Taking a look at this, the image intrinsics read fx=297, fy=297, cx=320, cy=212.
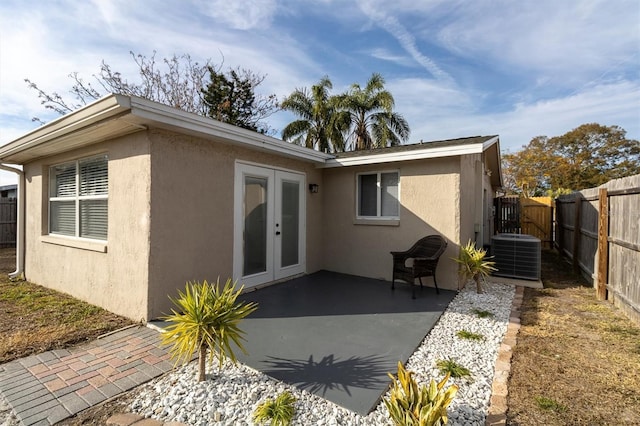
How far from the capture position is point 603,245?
5914 millimetres

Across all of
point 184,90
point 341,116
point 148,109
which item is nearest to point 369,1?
point 148,109

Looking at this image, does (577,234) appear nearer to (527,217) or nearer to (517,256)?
(517,256)

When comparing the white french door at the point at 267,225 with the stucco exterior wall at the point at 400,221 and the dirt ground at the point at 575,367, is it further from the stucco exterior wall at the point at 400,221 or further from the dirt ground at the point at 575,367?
the dirt ground at the point at 575,367

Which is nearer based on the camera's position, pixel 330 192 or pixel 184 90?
pixel 330 192

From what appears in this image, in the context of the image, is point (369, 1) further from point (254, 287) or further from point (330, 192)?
point (254, 287)

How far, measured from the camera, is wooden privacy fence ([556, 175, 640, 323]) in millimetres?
4789

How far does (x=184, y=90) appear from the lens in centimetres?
1838

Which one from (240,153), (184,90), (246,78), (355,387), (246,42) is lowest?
(355,387)

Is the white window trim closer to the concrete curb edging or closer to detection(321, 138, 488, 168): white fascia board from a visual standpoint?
detection(321, 138, 488, 168): white fascia board

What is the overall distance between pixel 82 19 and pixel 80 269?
568cm

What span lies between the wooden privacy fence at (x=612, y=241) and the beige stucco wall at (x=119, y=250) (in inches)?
298

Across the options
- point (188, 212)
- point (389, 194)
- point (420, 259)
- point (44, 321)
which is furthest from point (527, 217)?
point (44, 321)

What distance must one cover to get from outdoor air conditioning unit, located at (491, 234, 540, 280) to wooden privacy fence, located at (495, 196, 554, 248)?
639 cm

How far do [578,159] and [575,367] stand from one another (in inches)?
1198
